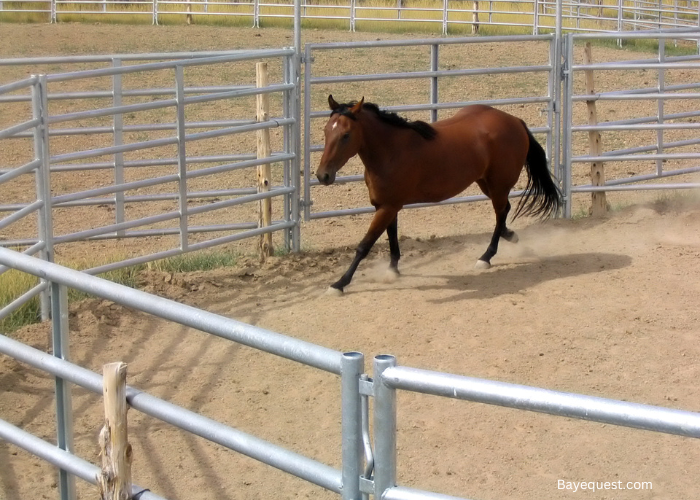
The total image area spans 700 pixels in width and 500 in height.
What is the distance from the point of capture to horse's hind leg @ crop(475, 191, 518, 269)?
708cm

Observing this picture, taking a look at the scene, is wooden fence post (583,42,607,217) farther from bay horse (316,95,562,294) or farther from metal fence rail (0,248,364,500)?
metal fence rail (0,248,364,500)

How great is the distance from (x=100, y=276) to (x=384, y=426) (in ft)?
16.5

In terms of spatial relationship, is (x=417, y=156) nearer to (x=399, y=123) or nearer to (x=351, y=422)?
(x=399, y=123)

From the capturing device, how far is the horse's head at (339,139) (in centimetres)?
614

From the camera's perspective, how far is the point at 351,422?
6.79 feet

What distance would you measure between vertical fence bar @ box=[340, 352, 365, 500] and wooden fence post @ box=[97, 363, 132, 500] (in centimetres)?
79

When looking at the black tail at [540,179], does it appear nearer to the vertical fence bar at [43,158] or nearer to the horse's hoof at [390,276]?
the horse's hoof at [390,276]

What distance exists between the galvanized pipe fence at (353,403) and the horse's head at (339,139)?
11.1 feet

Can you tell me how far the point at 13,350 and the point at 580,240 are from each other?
5448 millimetres

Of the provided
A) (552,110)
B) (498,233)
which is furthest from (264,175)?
(552,110)

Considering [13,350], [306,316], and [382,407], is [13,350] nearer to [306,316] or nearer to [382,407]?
[382,407]

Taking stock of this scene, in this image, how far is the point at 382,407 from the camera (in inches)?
78.9

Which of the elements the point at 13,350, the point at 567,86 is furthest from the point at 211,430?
the point at 567,86

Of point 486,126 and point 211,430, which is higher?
point 486,126
